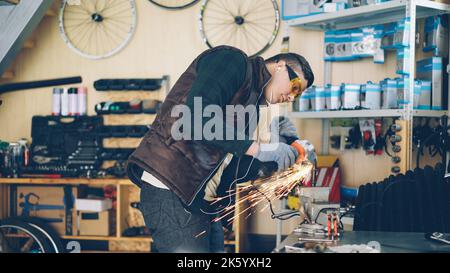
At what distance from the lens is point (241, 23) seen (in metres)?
4.18

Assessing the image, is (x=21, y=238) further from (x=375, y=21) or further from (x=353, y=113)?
(x=375, y=21)

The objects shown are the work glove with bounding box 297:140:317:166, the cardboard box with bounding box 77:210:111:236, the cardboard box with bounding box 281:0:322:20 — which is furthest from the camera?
the cardboard box with bounding box 77:210:111:236

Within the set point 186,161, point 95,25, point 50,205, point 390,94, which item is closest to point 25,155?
point 50,205

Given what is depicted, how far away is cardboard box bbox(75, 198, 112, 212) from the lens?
3986mm

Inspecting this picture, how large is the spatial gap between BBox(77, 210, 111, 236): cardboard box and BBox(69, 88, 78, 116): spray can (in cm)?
74

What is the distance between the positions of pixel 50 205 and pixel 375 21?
2.45 m

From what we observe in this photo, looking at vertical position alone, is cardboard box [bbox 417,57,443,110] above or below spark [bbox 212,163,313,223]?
above

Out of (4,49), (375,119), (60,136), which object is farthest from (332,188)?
(4,49)

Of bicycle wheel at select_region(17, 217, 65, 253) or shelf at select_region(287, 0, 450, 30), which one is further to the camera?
bicycle wheel at select_region(17, 217, 65, 253)

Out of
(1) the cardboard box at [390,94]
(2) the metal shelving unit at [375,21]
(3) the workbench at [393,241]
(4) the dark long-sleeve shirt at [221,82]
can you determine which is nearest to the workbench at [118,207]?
(2) the metal shelving unit at [375,21]

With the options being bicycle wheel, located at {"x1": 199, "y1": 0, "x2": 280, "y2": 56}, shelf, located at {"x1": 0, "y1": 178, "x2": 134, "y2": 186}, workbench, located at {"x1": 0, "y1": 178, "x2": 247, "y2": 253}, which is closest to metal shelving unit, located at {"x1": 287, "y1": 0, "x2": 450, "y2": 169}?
bicycle wheel, located at {"x1": 199, "y1": 0, "x2": 280, "y2": 56}

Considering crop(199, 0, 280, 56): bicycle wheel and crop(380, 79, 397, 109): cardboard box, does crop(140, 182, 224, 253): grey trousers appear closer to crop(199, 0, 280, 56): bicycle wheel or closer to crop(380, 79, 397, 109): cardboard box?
crop(380, 79, 397, 109): cardboard box

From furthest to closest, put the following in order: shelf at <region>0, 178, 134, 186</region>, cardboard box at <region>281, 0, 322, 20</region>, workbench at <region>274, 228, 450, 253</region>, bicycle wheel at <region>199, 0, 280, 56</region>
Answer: bicycle wheel at <region>199, 0, 280, 56</region>
shelf at <region>0, 178, 134, 186</region>
cardboard box at <region>281, 0, 322, 20</region>
workbench at <region>274, 228, 450, 253</region>

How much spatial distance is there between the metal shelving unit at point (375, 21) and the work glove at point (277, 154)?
109 cm
